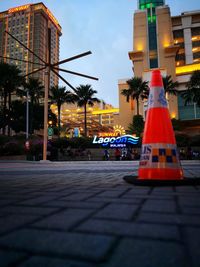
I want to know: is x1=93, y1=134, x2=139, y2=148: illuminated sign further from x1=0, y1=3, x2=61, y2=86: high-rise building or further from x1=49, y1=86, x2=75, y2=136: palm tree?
x1=0, y1=3, x2=61, y2=86: high-rise building

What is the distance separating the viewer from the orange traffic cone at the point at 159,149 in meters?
4.45

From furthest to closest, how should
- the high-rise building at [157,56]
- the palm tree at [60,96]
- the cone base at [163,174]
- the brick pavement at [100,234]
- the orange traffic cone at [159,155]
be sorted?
the high-rise building at [157,56] < the palm tree at [60,96] < the cone base at [163,174] < the orange traffic cone at [159,155] < the brick pavement at [100,234]

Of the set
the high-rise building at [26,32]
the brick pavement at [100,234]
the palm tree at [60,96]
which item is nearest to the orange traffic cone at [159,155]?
the brick pavement at [100,234]

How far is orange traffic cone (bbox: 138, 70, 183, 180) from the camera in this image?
4.45m

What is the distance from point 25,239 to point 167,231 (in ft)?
3.37

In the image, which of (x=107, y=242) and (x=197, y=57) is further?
(x=197, y=57)

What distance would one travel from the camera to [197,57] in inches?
2530

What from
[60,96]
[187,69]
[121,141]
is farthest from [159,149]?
[187,69]

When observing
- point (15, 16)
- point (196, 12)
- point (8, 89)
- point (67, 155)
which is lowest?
point (67, 155)

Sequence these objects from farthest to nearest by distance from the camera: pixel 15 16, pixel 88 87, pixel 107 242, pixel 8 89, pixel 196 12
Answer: pixel 15 16 → pixel 196 12 → pixel 88 87 → pixel 8 89 → pixel 107 242

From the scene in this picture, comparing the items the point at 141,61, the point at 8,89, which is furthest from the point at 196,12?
the point at 8,89

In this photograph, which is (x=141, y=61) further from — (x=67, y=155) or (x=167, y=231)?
(x=167, y=231)

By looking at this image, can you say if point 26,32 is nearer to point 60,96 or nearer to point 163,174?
point 60,96

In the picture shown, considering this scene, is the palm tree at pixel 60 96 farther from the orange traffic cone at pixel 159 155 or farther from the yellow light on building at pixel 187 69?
the orange traffic cone at pixel 159 155
